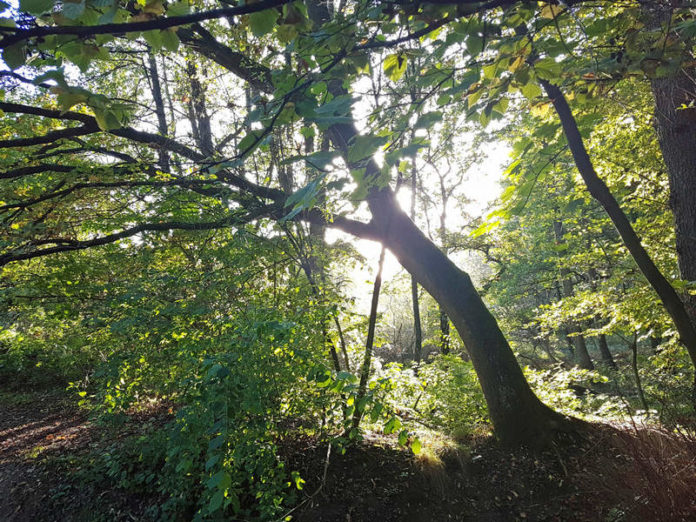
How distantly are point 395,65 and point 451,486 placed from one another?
11.9ft

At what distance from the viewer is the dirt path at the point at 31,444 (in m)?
4.27

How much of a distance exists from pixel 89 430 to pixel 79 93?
24.2 feet

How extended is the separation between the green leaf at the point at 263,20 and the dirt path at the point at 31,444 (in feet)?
18.7

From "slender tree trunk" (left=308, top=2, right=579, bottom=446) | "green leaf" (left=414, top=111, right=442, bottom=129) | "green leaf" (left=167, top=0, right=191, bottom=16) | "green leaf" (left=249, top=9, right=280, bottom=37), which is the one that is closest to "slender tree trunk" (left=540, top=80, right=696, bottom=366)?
"slender tree trunk" (left=308, top=2, right=579, bottom=446)

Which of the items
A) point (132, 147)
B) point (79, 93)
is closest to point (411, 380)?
point (79, 93)

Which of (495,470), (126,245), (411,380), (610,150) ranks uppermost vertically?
(610,150)

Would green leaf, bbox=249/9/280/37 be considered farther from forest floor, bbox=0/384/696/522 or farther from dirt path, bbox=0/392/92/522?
dirt path, bbox=0/392/92/522

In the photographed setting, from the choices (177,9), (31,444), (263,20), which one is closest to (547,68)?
(263,20)

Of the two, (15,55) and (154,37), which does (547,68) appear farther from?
(15,55)

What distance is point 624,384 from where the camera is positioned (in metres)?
9.74

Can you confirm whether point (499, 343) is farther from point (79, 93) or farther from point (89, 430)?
point (89, 430)

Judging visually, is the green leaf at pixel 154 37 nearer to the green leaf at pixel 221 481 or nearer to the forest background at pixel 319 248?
the forest background at pixel 319 248

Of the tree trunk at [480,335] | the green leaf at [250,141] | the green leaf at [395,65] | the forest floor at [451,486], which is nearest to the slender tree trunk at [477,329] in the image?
the tree trunk at [480,335]

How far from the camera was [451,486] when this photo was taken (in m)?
3.29
